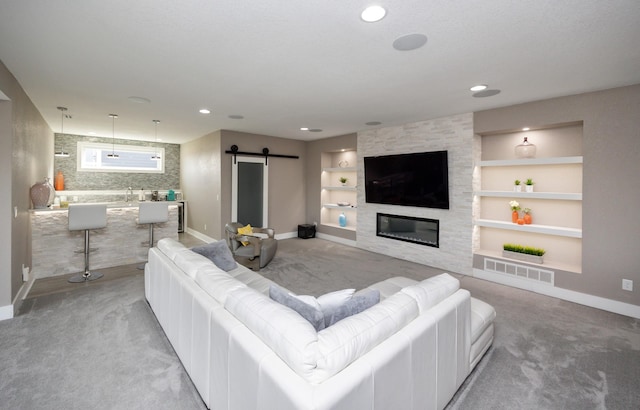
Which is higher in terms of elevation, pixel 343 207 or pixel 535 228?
pixel 343 207

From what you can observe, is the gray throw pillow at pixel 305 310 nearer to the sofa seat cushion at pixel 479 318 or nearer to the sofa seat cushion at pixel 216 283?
the sofa seat cushion at pixel 216 283

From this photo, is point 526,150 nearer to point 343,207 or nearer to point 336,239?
point 343,207

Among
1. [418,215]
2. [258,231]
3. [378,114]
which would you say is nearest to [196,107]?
[258,231]

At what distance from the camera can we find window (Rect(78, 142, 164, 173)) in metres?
7.29

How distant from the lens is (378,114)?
471cm

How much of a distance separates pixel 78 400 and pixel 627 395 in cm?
379

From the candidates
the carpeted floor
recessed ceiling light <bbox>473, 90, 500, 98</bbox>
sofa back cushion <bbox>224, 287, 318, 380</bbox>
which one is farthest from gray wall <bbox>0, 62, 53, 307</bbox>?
recessed ceiling light <bbox>473, 90, 500, 98</bbox>

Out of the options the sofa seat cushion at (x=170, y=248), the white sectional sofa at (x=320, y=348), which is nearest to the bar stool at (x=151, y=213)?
the sofa seat cushion at (x=170, y=248)

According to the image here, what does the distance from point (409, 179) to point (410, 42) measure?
3.21 metres

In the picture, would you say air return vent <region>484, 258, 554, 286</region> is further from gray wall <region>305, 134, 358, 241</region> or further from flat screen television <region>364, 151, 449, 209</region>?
gray wall <region>305, 134, 358, 241</region>

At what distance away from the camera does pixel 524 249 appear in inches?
165

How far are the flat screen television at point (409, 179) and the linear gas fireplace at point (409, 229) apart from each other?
0.32 metres

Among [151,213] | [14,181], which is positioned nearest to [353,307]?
[14,181]

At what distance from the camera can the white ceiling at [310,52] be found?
1.94 metres
